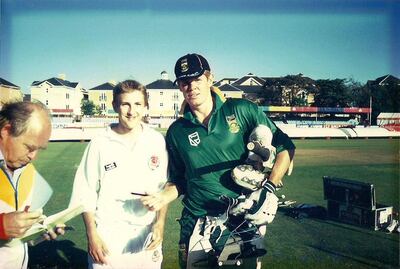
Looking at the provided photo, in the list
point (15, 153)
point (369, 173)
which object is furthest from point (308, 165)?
point (15, 153)

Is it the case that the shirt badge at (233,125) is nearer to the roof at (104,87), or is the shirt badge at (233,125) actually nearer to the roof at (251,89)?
the roof at (251,89)

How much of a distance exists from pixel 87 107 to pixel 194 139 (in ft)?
4.15

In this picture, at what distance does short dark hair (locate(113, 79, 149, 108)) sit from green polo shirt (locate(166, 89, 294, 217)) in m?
0.39

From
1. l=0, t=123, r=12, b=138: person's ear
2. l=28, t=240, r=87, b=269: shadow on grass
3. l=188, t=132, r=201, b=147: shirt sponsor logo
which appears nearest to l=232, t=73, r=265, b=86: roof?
l=188, t=132, r=201, b=147: shirt sponsor logo

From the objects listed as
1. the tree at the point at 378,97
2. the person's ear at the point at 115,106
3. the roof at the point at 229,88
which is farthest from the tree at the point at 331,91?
the person's ear at the point at 115,106

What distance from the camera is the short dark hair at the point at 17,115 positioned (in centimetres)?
285

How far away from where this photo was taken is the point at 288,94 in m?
3.72

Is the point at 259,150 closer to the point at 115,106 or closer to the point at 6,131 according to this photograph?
the point at 115,106

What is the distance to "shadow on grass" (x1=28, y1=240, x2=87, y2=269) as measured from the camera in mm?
3623

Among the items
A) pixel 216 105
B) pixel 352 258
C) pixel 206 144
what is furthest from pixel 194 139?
pixel 352 258

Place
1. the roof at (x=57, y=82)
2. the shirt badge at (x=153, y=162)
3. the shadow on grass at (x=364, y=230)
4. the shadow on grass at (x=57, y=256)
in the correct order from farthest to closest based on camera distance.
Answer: the shadow on grass at (x=364, y=230), the shadow on grass at (x=57, y=256), the roof at (x=57, y=82), the shirt badge at (x=153, y=162)

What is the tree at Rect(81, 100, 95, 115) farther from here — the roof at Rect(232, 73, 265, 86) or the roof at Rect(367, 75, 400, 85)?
the roof at Rect(367, 75, 400, 85)

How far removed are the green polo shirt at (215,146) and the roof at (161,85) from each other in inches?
12.1

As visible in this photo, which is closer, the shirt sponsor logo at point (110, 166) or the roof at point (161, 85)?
the shirt sponsor logo at point (110, 166)
